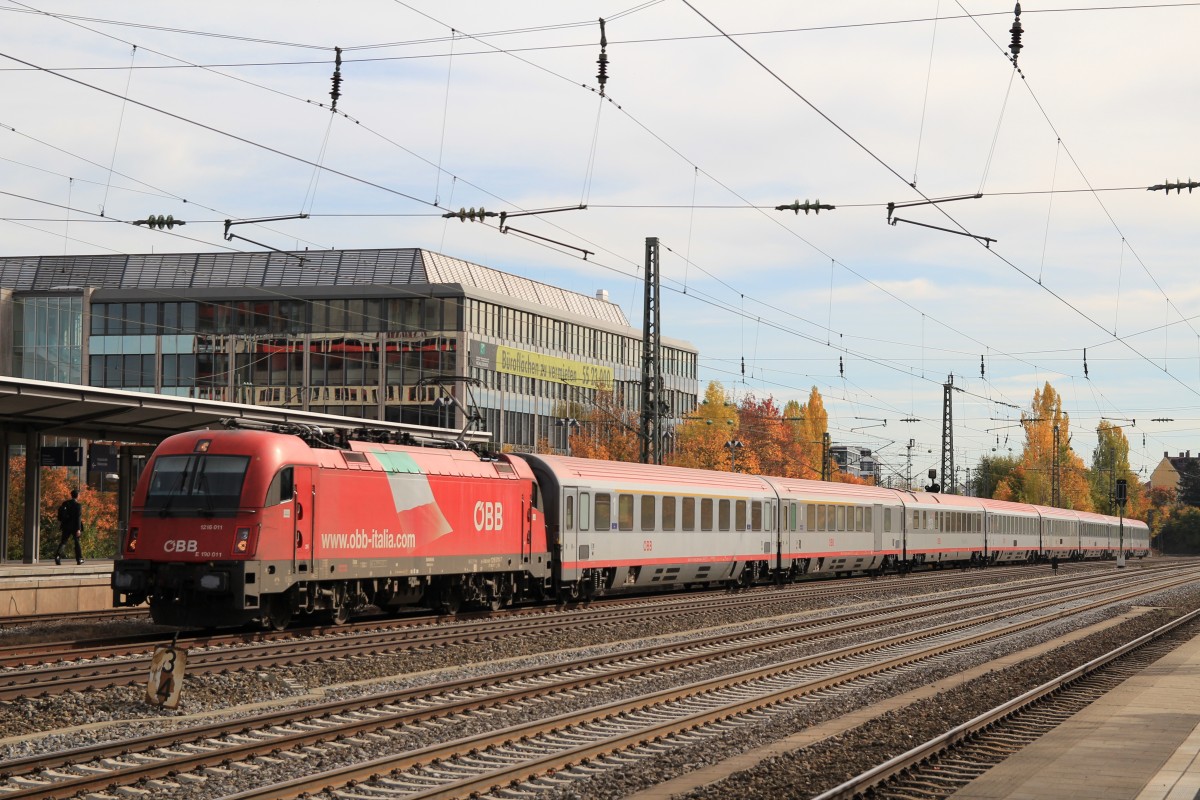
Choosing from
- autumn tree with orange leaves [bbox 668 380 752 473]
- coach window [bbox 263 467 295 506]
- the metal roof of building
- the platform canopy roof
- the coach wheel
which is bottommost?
the coach wheel

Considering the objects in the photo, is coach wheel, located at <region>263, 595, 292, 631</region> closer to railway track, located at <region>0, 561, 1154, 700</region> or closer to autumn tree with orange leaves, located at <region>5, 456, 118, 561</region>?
railway track, located at <region>0, 561, 1154, 700</region>

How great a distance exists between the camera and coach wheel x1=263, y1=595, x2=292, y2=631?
76.1 feet

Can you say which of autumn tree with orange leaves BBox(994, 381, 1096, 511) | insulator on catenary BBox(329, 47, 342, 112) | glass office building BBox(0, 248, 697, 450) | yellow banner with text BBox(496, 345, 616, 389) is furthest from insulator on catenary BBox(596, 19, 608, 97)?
autumn tree with orange leaves BBox(994, 381, 1096, 511)

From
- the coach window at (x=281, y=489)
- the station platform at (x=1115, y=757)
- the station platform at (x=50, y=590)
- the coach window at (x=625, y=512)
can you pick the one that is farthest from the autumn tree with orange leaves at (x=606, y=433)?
the station platform at (x=1115, y=757)

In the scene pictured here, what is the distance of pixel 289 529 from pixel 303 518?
440 millimetres

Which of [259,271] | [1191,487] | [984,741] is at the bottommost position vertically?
[984,741]

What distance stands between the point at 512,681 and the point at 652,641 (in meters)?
6.20

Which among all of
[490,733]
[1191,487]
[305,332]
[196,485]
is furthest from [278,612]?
[1191,487]

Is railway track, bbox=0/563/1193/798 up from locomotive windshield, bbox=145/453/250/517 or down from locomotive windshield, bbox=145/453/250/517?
down

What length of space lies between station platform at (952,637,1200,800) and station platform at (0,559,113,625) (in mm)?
16907

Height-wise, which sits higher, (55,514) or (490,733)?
(55,514)

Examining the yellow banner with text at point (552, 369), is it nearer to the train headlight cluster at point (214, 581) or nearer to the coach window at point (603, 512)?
the coach window at point (603, 512)

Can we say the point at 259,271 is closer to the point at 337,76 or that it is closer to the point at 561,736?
the point at 337,76

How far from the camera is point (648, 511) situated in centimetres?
3456
